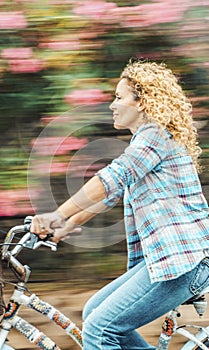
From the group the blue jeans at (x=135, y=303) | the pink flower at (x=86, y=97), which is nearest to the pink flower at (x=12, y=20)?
the pink flower at (x=86, y=97)

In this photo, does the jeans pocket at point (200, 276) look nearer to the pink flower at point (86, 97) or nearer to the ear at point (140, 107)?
the ear at point (140, 107)

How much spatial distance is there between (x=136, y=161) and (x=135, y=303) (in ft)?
1.90

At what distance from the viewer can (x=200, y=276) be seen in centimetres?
365

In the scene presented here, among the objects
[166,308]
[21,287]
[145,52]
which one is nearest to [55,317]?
[21,287]

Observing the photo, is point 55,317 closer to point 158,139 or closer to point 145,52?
point 158,139

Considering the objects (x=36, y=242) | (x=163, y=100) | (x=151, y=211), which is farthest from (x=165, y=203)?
(x=36, y=242)

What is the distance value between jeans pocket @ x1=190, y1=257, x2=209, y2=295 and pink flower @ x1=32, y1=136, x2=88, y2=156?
168 centimetres

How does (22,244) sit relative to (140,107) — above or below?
below

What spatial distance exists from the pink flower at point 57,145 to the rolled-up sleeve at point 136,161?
5.10ft

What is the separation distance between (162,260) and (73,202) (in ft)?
1.39

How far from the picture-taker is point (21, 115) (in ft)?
17.5

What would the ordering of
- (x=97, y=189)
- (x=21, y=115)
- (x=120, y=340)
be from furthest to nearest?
(x=21, y=115)
(x=120, y=340)
(x=97, y=189)

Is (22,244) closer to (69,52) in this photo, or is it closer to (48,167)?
(48,167)

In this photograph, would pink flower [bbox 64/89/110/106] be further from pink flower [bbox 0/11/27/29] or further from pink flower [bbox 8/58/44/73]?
pink flower [bbox 0/11/27/29]
